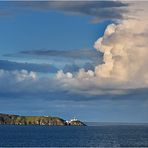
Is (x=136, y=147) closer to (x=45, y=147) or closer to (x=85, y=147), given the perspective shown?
(x=85, y=147)

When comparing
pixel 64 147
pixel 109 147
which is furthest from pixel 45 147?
pixel 109 147

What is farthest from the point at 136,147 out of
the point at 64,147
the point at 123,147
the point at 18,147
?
the point at 18,147

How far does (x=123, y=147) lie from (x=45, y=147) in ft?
83.9

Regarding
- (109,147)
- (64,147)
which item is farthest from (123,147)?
(64,147)

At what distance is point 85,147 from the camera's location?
167875 millimetres

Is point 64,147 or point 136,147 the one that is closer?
point 136,147

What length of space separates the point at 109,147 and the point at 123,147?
23.0 feet

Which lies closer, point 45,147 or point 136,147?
point 136,147

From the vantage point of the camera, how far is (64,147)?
Result: 172 meters

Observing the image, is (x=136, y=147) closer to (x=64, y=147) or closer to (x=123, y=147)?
(x=123, y=147)

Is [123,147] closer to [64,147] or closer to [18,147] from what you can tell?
[64,147]

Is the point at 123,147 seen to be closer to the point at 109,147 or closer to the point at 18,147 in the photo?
the point at 109,147

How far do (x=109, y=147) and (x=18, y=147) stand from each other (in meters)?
30.0

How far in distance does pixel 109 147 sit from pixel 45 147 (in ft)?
72.9
